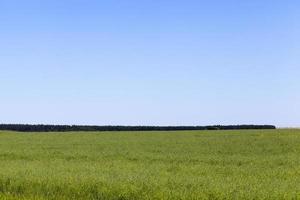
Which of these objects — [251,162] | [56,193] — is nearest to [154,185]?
[56,193]

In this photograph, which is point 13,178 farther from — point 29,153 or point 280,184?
point 29,153

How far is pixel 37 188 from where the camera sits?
16906 millimetres

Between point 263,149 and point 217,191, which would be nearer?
point 217,191

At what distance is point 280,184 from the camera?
51.8 feet

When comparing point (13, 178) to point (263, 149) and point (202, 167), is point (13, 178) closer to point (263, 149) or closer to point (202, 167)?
point (202, 167)

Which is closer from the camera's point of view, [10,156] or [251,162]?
[251,162]

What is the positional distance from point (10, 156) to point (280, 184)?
17542 mm

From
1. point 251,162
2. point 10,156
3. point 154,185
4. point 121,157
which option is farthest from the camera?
point 10,156

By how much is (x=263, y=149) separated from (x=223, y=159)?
27.7 ft

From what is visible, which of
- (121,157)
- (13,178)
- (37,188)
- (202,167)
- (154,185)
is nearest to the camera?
(154,185)

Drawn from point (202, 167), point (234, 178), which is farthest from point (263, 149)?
point (234, 178)

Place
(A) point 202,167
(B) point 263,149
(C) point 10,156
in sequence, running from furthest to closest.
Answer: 1. (B) point 263,149
2. (C) point 10,156
3. (A) point 202,167

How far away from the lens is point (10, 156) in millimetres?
29844

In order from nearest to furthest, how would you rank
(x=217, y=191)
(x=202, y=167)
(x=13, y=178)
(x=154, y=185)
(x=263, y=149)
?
(x=217, y=191) < (x=154, y=185) < (x=13, y=178) < (x=202, y=167) < (x=263, y=149)
